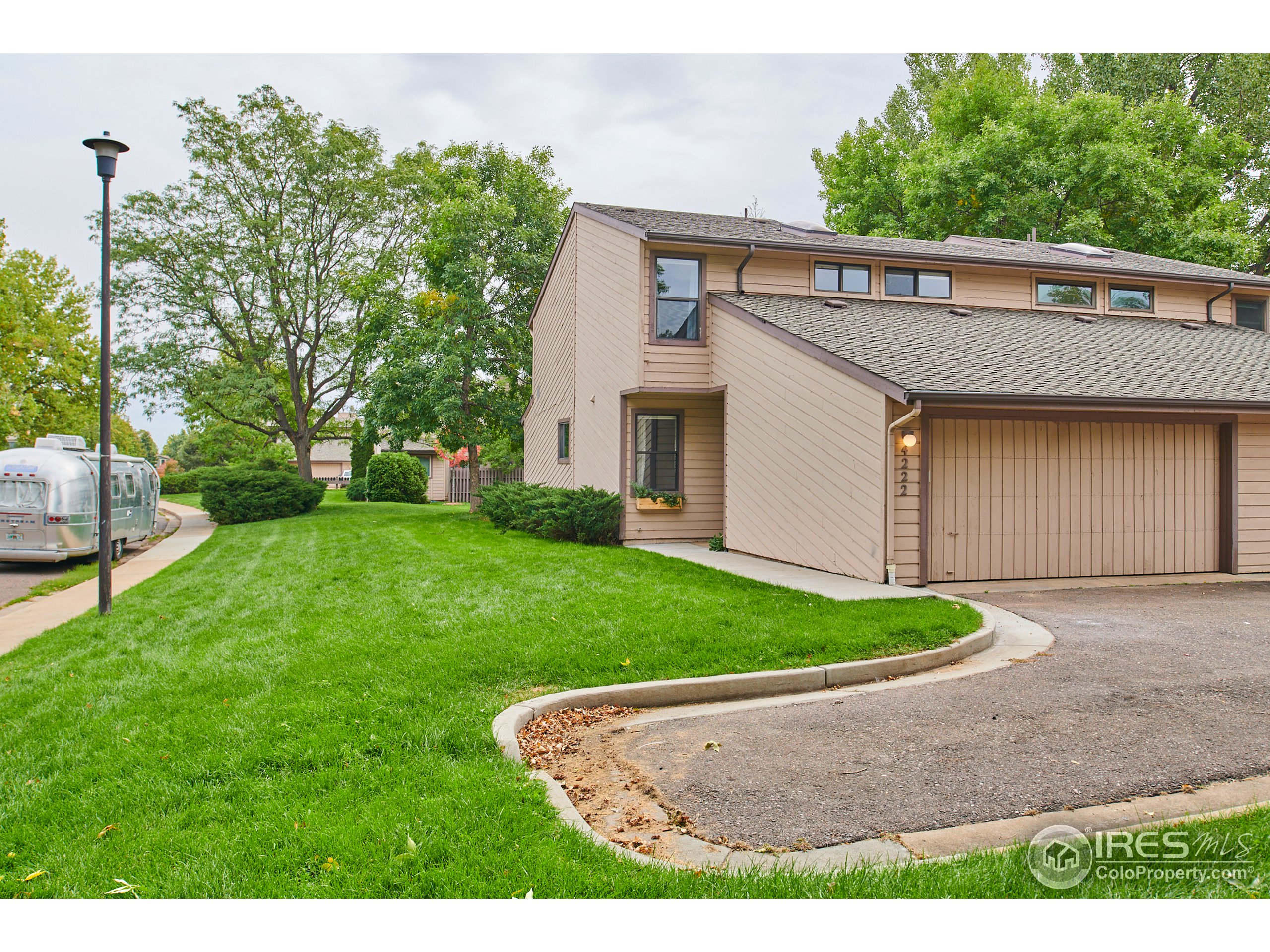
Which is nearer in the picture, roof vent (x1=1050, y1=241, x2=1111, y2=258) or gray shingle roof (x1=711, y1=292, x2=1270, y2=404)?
gray shingle roof (x1=711, y1=292, x2=1270, y2=404)

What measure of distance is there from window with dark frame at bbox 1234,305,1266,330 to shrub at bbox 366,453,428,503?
27.4 meters

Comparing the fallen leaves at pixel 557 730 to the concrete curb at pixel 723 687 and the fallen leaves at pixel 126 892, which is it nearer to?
the concrete curb at pixel 723 687

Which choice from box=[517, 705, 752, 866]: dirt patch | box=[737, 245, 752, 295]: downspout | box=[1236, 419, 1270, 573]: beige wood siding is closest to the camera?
box=[517, 705, 752, 866]: dirt patch

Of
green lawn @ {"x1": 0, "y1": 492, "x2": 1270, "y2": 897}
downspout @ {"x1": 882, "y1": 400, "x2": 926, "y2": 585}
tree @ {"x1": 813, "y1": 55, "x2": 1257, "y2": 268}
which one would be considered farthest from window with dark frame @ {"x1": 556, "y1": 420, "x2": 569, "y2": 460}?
tree @ {"x1": 813, "y1": 55, "x2": 1257, "y2": 268}

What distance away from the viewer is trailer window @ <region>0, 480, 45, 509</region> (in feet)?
43.0

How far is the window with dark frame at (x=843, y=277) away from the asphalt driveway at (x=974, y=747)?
8.94 metres

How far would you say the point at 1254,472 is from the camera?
419 inches

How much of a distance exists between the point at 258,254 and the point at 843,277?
1960 centimetres

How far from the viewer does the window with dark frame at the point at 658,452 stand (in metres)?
13.7

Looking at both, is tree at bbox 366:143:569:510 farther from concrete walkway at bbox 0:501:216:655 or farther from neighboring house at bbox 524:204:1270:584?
concrete walkway at bbox 0:501:216:655

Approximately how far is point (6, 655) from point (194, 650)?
2.08m

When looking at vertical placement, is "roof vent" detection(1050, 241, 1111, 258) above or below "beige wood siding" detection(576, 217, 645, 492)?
above

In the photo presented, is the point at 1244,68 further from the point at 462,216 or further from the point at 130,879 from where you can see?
the point at 130,879

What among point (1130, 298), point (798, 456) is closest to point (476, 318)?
point (798, 456)
